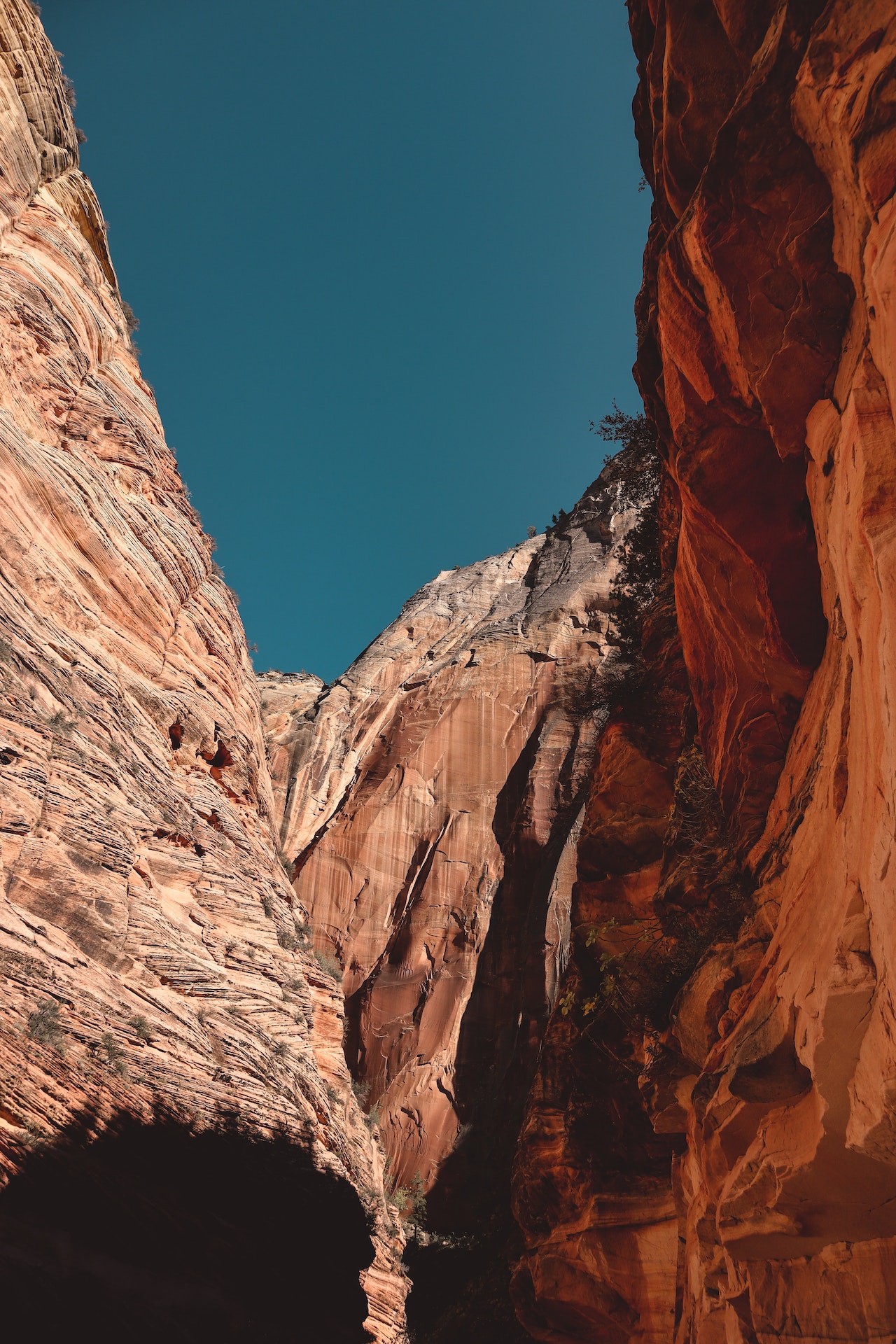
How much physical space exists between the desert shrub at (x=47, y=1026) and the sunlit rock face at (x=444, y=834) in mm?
9536

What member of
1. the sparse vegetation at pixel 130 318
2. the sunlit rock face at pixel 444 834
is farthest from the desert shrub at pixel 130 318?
the sunlit rock face at pixel 444 834

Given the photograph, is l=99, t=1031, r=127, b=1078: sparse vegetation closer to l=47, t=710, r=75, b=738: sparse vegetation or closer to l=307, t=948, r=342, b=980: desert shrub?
l=47, t=710, r=75, b=738: sparse vegetation

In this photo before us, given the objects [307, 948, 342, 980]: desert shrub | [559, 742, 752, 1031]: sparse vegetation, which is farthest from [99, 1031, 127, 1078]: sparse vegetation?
[307, 948, 342, 980]: desert shrub

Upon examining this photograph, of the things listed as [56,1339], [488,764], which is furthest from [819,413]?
[488,764]

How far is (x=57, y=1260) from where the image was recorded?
8.54m

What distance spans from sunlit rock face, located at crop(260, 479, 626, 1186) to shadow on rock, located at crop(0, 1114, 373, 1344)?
A: 8033mm

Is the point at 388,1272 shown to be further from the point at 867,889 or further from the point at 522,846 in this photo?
the point at 867,889

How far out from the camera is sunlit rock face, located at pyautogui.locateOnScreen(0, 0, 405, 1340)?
1067 cm

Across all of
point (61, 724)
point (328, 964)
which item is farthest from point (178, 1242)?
point (328, 964)

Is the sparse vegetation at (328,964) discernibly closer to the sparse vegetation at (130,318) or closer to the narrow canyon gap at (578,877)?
the narrow canyon gap at (578,877)

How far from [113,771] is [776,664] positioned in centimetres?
1033

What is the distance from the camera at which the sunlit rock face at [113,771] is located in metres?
10.7

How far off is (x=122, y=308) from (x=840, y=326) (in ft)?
74.5

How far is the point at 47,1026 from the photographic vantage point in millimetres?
9945
